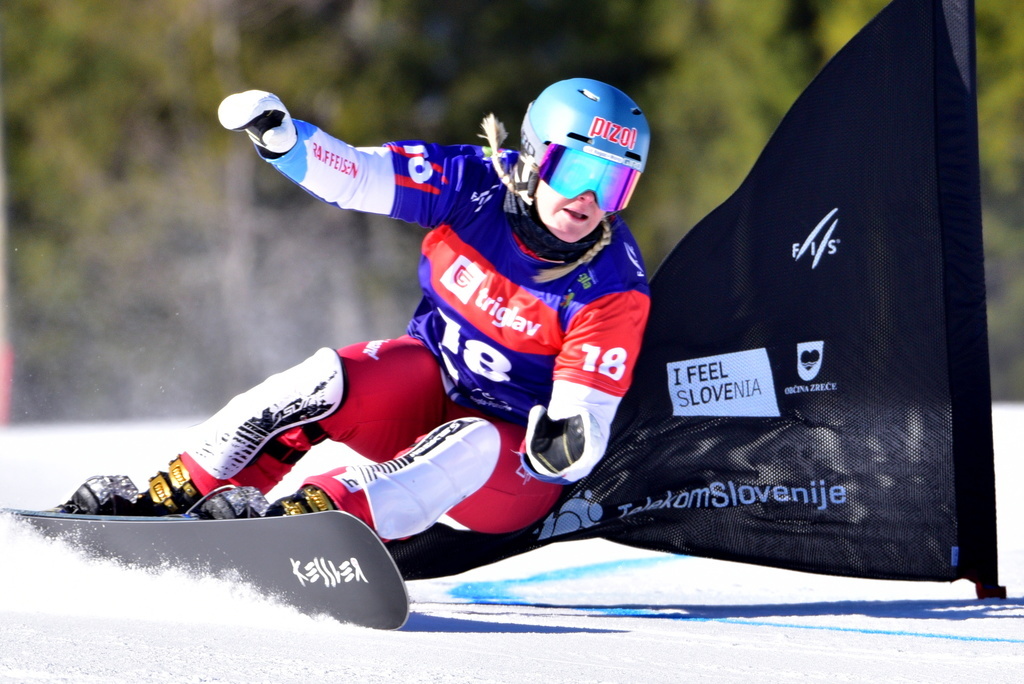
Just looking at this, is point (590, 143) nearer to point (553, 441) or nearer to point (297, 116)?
point (553, 441)

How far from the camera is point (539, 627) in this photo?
2494 mm

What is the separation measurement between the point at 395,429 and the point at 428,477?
1.60ft

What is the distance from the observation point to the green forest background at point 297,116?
14.0 meters

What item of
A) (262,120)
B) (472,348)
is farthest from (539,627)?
(262,120)

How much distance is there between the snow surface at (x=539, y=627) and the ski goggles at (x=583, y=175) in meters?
0.99

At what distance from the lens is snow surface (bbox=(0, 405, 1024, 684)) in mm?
1846

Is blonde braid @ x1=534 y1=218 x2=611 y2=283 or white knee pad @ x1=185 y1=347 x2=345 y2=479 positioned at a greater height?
blonde braid @ x1=534 y1=218 x2=611 y2=283

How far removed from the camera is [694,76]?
50.3 ft

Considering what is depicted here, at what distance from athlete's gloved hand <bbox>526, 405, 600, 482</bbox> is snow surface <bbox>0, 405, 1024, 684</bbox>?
337mm

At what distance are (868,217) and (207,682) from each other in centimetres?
219

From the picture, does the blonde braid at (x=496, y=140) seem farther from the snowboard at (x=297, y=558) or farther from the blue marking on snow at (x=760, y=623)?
the blue marking on snow at (x=760, y=623)

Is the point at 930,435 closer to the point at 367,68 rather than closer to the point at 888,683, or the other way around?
the point at 888,683

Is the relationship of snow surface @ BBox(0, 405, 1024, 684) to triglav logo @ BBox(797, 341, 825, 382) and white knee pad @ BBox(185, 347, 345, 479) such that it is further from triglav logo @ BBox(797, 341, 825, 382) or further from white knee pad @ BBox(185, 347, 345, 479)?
triglav logo @ BBox(797, 341, 825, 382)

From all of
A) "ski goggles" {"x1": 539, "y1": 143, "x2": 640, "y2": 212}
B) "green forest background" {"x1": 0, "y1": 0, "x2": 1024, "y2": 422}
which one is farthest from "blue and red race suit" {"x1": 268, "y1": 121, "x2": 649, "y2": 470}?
"green forest background" {"x1": 0, "y1": 0, "x2": 1024, "y2": 422}
